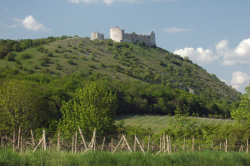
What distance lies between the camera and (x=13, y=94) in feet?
113

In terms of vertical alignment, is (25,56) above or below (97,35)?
below

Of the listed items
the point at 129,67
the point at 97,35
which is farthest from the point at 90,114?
the point at 97,35

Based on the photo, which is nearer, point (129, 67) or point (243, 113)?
point (243, 113)

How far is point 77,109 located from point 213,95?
9888 centimetres

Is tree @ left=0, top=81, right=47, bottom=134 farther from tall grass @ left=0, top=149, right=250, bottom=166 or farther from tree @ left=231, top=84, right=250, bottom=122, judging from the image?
tree @ left=231, top=84, right=250, bottom=122

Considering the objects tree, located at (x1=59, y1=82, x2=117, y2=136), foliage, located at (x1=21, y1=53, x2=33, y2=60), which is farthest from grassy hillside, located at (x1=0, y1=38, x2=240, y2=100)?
tree, located at (x1=59, y1=82, x2=117, y2=136)

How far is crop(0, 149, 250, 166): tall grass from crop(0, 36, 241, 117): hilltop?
65149 millimetres

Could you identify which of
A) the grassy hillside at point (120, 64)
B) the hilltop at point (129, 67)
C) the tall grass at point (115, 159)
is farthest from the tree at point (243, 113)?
the grassy hillside at point (120, 64)

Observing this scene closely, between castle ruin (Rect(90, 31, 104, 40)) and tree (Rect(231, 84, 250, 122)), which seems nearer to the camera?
tree (Rect(231, 84, 250, 122))

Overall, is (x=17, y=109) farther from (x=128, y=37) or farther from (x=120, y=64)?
(x=128, y=37)

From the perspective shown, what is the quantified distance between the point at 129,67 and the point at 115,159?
356ft

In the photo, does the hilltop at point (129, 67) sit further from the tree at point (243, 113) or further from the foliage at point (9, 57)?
the tree at point (243, 113)

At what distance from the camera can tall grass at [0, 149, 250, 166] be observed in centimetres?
1376

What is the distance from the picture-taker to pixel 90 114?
Answer: 3509 centimetres
